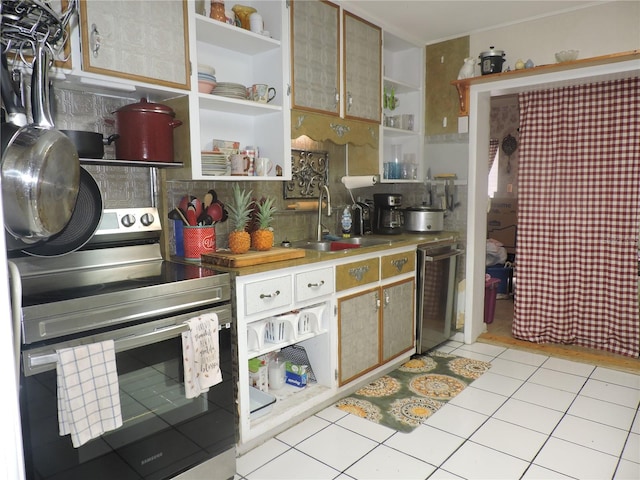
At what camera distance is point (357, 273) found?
2.72 m

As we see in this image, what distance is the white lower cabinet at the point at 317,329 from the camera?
2.17m

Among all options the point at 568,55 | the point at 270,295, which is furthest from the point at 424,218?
the point at 270,295

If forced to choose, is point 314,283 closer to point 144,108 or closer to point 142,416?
point 142,416

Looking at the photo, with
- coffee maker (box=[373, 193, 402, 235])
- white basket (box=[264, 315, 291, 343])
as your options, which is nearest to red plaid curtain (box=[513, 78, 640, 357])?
coffee maker (box=[373, 193, 402, 235])

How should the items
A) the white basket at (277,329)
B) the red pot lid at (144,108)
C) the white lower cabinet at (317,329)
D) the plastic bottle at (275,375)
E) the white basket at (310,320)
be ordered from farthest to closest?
1. the plastic bottle at (275,375)
2. the white basket at (310,320)
3. the white basket at (277,329)
4. the white lower cabinet at (317,329)
5. the red pot lid at (144,108)

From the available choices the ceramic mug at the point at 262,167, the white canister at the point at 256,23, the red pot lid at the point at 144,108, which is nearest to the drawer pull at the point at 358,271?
the ceramic mug at the point at 262,167

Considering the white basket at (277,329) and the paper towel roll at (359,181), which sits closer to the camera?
the white basket at (277,329)

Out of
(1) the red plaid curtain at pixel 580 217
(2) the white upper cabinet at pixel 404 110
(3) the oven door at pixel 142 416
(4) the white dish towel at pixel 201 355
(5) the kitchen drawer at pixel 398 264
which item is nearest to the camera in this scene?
(3) the oven door at pixel 142 416

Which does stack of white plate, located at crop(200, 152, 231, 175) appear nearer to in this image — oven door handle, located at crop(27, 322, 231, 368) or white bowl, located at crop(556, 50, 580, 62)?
oven door handle, located at crop(27, 322, 231, 368)

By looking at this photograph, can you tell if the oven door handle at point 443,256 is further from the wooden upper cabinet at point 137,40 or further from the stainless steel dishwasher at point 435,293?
the wooden upper cabinet at point 137,40

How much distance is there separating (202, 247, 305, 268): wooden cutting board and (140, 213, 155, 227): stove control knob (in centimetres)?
30

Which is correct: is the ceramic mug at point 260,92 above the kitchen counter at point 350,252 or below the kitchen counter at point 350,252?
above

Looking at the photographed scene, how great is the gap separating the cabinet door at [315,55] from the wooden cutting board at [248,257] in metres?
0.90

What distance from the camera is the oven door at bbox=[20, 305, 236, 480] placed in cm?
140
